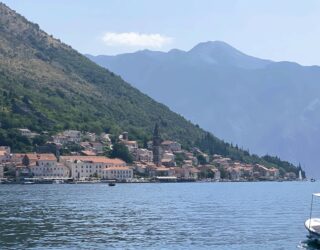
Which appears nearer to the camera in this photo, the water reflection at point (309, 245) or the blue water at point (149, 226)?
the water reflection at point (309, 245)

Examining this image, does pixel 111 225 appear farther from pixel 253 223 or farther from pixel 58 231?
pixel 253 223

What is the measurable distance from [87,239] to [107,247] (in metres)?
4.80

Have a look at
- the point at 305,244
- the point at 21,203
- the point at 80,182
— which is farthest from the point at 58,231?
the point at 80,182

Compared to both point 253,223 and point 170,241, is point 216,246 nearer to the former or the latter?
point 170,241

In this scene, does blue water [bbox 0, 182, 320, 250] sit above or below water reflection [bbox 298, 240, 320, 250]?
above

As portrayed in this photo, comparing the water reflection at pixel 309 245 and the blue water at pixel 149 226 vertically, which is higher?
the blue water at pixel 149 226

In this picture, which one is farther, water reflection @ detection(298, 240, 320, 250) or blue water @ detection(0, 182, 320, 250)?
blue water @ detection(0, 182, 320, 250)

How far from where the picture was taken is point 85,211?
273 feet

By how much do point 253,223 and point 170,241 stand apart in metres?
16.3

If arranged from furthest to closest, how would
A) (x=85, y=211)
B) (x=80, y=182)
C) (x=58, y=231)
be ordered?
(x=80, y=182) → (x=85, y=211) → (x=58, y=231)

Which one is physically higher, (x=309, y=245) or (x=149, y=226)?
(x=149, y=226)

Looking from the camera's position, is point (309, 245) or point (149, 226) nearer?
point (309, 245)

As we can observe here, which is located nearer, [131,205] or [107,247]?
[107,247]

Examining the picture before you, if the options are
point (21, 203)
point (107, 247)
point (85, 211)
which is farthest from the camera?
point (21, 203)
